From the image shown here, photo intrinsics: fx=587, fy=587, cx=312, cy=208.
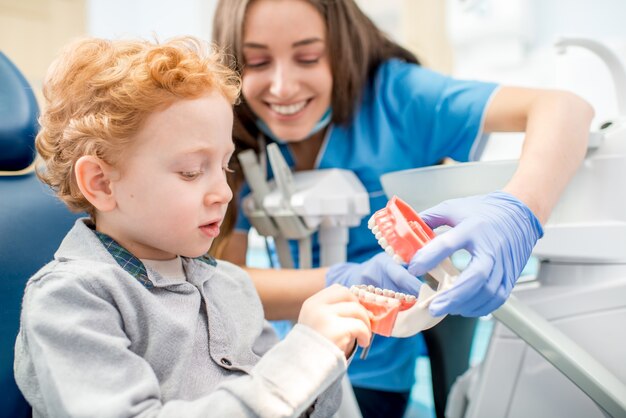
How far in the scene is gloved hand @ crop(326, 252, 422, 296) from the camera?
748mm

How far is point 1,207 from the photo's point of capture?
721 mm

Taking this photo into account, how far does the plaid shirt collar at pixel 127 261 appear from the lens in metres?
0.60

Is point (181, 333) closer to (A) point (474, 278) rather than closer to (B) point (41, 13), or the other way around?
(A) point (474, 278)

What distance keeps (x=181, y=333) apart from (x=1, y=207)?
1.02 feet

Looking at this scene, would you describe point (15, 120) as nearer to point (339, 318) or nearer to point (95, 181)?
point (95, 181)

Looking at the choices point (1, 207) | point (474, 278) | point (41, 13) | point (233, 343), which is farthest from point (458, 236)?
point (41, 13)

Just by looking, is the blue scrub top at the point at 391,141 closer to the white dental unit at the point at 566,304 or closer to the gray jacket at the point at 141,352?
the white dental unit at the point at 566,304

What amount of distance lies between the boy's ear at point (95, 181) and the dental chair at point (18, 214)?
162mm

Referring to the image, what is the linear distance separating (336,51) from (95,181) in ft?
1.89

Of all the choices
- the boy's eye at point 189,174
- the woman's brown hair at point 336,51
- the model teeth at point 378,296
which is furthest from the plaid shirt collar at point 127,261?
the woman's brown hair at point 336,51

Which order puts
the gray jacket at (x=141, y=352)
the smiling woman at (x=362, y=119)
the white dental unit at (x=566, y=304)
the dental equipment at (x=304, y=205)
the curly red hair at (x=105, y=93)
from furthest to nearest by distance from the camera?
the dental equipment at (x=304, y=205) < the smiling woman at (x=362, y=119) < the white dental unit at (x=566, y=304) < the curly red hair at (x=105, y=93) < the gray jacket at (x=141, y=352)

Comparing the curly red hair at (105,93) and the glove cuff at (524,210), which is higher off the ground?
the curly red hair at (105,93)

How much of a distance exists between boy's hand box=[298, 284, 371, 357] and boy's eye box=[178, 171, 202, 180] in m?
0.18

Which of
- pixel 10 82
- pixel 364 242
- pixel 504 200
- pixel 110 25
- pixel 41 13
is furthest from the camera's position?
pixel 110 25
